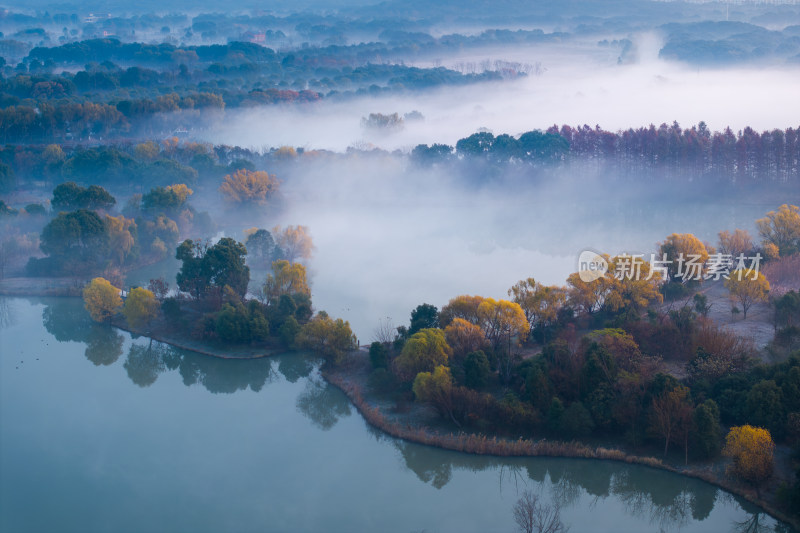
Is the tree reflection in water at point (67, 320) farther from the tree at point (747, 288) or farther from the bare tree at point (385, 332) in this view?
the tree at point (747, 288)

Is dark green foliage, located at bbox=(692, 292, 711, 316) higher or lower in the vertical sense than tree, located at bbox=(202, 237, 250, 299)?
lower

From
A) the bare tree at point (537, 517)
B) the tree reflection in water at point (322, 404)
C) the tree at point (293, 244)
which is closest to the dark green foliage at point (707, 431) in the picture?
the bare tree at point (537, 517)

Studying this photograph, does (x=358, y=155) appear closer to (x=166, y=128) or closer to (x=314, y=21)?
(x=166, y=128)

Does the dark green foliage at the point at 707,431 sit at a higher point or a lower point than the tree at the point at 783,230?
lower

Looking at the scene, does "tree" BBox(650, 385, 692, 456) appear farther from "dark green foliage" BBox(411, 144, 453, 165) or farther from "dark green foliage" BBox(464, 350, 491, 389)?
"dark green foliage" BBox(411, 144, 453, 165)

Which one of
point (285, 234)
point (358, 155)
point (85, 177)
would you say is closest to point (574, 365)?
point (285, 234)

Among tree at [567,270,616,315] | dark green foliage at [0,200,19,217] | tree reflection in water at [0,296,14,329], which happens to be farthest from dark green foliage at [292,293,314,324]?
dark green foliage at [0,200,19,217]
